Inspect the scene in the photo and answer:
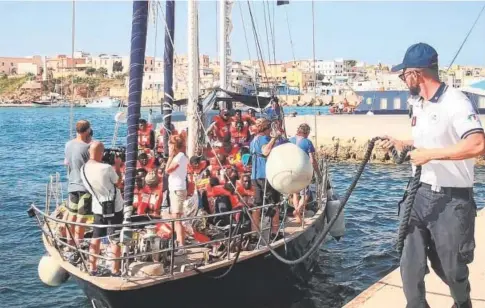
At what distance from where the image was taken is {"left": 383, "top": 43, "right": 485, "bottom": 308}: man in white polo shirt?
411 cm

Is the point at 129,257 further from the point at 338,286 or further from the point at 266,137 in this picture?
the point at 338,286

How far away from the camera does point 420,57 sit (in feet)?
13.9

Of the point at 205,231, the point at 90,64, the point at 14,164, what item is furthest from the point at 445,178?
the point at 90,64

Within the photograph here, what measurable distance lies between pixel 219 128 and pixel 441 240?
985cm

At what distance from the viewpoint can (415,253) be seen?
4.44 m

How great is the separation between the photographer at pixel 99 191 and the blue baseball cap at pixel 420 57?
14.7ft

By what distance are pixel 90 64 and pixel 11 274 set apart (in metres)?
177

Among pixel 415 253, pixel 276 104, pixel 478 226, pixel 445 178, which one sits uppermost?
pixel 276 104

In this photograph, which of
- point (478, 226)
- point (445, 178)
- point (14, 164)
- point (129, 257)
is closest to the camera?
point (445, 178)

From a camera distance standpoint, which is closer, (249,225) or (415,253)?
(415,253)

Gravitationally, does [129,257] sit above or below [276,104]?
below

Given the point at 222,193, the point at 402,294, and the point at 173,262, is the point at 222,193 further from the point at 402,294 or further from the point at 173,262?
the point at 402,294

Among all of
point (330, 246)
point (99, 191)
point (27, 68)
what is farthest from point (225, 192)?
point (27, 68)

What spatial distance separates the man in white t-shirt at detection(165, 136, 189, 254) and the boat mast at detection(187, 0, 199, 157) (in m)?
2.71
